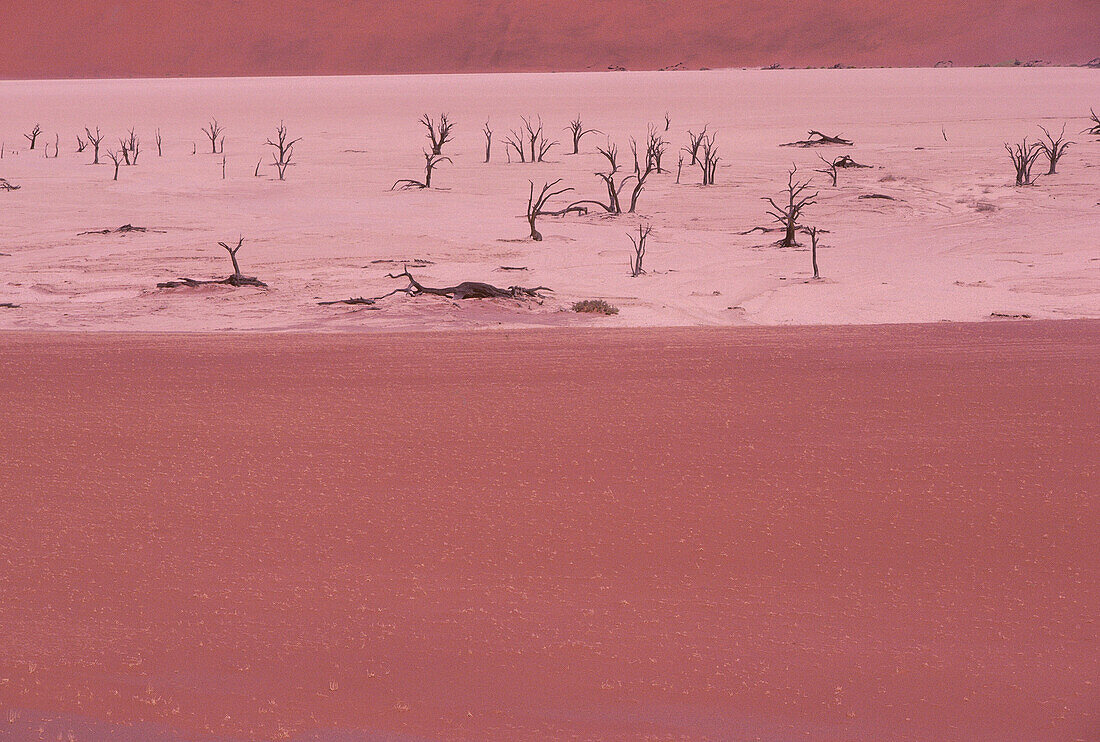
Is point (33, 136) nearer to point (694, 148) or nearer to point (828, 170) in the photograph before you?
point (694, 148)

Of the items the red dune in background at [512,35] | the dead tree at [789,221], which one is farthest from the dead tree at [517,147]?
the red dune in background at [512,35]

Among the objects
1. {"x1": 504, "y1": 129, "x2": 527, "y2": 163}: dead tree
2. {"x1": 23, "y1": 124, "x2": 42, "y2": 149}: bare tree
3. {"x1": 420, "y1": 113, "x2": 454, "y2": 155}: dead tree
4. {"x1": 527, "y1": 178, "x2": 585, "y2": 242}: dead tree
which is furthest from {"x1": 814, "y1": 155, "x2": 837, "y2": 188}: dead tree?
{"x1": 23, "y1": 124, "x2": 42, "y2": 149}: bare tree

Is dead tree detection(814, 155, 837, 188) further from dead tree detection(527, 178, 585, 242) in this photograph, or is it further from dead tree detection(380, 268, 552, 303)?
dead tree detection(380, 268, 552, 303)

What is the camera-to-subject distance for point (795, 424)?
3752mm

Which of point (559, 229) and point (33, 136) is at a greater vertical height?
point (33, 136)

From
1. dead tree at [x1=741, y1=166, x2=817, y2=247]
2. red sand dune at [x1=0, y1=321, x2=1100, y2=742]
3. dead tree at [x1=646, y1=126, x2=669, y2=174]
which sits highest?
dead tree at [x1=646, y1=126, x2=669, y2=174]

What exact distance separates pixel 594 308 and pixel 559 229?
11.4 feet

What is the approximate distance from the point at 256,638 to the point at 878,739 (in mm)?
1307

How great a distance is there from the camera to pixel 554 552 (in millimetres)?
2793

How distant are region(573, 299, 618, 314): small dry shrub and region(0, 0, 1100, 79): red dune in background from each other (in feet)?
151

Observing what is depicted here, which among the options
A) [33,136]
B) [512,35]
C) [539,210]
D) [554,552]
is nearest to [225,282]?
[539,210]

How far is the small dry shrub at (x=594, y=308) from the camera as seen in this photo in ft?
22.6

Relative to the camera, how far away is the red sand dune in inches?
86.0

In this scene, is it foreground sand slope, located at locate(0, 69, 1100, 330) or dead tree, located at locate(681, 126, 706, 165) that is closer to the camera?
foreground sand slope, located at locate(0, 69, 1100, 330)
